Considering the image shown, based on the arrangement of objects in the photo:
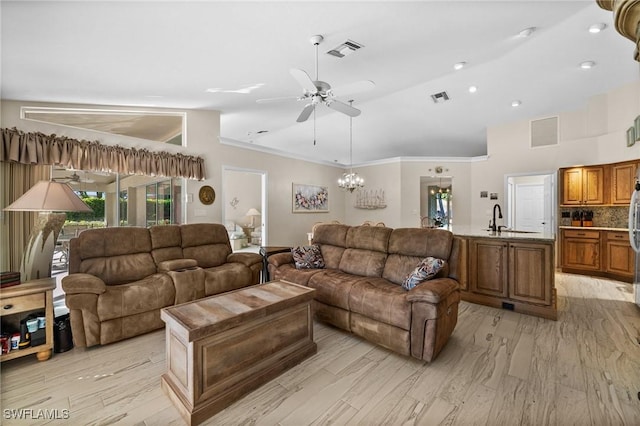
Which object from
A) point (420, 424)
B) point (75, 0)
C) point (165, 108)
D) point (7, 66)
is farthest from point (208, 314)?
point (165, 108)

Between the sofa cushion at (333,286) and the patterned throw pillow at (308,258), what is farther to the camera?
the patterned throw pillow at (308,258)

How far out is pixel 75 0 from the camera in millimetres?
2174

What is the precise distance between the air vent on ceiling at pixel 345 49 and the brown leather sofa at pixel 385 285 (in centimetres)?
219

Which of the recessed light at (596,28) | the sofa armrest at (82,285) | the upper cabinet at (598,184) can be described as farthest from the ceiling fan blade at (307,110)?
the upper cabinet at (598,184)

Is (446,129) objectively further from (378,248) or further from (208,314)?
(208,314)

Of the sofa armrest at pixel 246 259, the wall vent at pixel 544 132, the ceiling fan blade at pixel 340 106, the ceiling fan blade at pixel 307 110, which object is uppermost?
the wall vent at pixel 544 132

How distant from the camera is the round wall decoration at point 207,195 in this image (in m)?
5.02

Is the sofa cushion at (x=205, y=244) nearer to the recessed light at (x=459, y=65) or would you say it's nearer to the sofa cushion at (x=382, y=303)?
the sofa cushion at (x=382, y=303)

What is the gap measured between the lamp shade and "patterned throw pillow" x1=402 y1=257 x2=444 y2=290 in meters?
3.35

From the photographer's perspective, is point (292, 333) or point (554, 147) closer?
point (292, 333)

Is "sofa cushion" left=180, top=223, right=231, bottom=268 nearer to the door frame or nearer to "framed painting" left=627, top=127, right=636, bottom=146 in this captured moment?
the door frame

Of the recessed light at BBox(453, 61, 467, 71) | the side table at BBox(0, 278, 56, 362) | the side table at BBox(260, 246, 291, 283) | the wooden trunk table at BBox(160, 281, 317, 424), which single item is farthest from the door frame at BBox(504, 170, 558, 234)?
the side table at BBox(0, 278, 56, 362)

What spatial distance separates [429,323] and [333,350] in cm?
91

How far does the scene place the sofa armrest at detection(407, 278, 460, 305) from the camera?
7.40 feet
